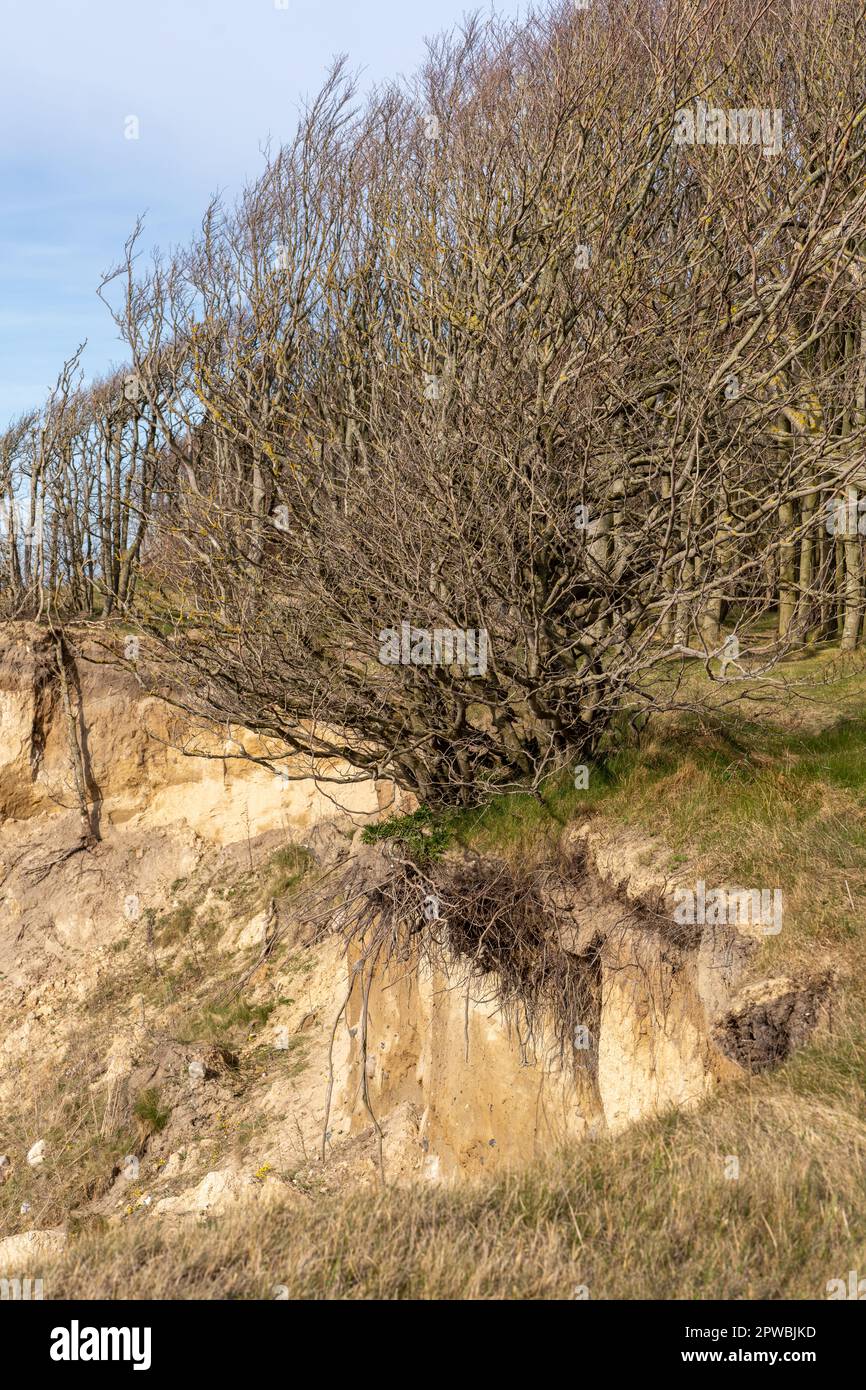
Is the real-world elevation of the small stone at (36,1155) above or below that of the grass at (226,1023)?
below

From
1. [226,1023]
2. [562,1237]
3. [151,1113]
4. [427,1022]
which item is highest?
[562,1237]

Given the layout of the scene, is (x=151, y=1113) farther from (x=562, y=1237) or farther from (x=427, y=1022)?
(x=562, y=1237)

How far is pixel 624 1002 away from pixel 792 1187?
3133mm

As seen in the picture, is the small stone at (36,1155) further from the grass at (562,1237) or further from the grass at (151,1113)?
the grass at (562,1237)

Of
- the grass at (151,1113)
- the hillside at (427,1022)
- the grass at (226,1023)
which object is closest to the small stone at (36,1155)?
the hillside at (427,1022)

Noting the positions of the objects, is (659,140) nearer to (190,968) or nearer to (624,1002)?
(624,1002)

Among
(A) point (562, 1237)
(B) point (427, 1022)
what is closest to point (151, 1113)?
(B) point (427, 1022)

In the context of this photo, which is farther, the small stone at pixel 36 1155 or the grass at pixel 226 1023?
the grass at pixel 226 1023

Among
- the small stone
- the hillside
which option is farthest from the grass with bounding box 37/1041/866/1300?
the small stone

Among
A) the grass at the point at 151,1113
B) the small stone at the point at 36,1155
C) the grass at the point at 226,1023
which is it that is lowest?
the small stone at the point at 36,1155

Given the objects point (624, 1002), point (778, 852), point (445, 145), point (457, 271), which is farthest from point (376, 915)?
point (445, 145)

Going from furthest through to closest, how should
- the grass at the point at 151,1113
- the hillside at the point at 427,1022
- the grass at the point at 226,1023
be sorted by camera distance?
the grass at the point at 226,1023
the grass at the point at 151,1113
the hillside at the point at 427,1022

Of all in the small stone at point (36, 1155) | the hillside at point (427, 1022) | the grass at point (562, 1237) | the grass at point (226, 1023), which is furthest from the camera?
the grass at point (226, 1023)

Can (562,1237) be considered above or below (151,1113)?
above
